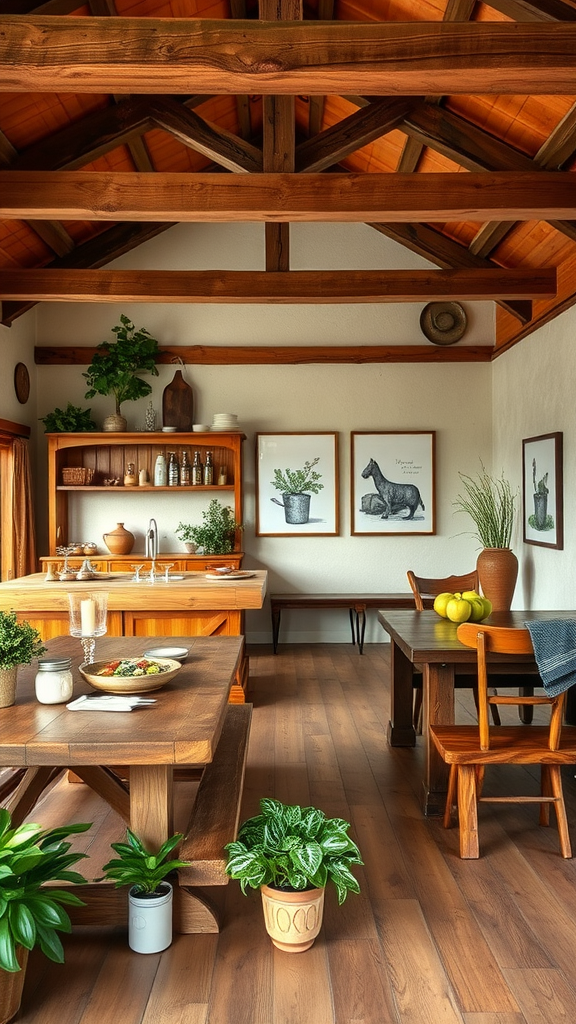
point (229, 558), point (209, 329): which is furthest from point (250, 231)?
point (229, 558)

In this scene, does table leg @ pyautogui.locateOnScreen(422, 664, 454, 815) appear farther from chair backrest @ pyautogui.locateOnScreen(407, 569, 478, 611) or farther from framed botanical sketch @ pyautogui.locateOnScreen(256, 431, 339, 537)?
framed botanical sketch @ pyautogui.locateOnScreen(256, 431, 339, 537)

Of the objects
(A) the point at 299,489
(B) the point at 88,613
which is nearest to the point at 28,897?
(B) the point at 88,613

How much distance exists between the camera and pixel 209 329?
7.73m

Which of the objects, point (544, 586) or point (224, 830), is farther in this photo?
point (544, 586)

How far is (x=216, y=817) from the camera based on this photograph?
2.70m

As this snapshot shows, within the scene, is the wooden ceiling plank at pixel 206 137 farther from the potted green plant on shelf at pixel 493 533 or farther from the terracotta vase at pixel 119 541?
the terracotta vase at pixel 119 541

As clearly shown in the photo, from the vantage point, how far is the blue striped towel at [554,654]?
309 cm

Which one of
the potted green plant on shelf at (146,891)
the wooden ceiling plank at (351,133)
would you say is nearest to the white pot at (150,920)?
the potted green plant on shelf at (146,891)

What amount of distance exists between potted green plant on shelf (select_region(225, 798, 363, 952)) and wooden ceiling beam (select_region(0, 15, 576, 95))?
8.48 feet

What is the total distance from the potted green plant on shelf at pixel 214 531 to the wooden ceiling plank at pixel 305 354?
1.34m

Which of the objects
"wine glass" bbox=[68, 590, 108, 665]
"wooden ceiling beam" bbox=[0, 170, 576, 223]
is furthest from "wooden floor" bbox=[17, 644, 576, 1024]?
"wooden ceiling beam" bbox=[0, 170, 576, 223]

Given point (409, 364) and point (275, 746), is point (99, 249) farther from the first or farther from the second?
point (275, 746)

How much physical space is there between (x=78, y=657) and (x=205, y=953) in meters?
1.21

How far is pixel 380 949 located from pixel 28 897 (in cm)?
105
